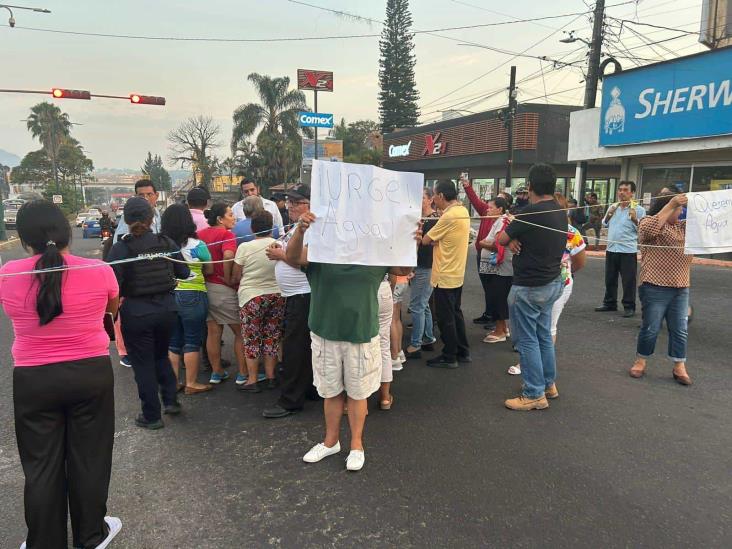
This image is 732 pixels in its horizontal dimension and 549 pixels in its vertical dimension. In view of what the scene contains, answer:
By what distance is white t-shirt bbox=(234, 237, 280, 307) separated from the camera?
4145 mm

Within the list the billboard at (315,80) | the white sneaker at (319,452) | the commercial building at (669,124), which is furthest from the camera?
the billboard at (315,80)

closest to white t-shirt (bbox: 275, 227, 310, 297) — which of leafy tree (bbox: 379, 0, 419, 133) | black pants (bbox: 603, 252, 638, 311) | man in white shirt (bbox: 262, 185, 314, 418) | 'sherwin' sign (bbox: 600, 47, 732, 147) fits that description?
man in white shirt (bbox: 262, 185, 314, 418)

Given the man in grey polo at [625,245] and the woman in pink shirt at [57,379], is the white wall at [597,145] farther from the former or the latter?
the woman in pink shirt at [57,379]

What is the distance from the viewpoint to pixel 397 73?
5209 cm

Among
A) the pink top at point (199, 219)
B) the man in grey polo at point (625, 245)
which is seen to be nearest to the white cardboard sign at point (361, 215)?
the pink top at point (199, 219)

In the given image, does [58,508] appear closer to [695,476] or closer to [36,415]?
[36,415]

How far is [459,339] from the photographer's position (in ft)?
16.7

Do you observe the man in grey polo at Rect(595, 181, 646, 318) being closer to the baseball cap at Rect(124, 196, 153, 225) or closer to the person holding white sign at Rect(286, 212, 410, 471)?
the person holding white sign at Rect(286, 212, 410, 471)

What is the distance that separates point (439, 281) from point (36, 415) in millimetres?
3541

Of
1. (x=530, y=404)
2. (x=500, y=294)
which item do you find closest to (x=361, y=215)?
(x=530, y=404)

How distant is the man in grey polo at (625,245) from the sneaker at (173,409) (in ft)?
19.2

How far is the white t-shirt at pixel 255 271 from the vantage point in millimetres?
4145

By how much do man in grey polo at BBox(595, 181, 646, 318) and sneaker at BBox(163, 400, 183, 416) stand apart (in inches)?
231

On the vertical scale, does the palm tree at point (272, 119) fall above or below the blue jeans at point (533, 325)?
above
